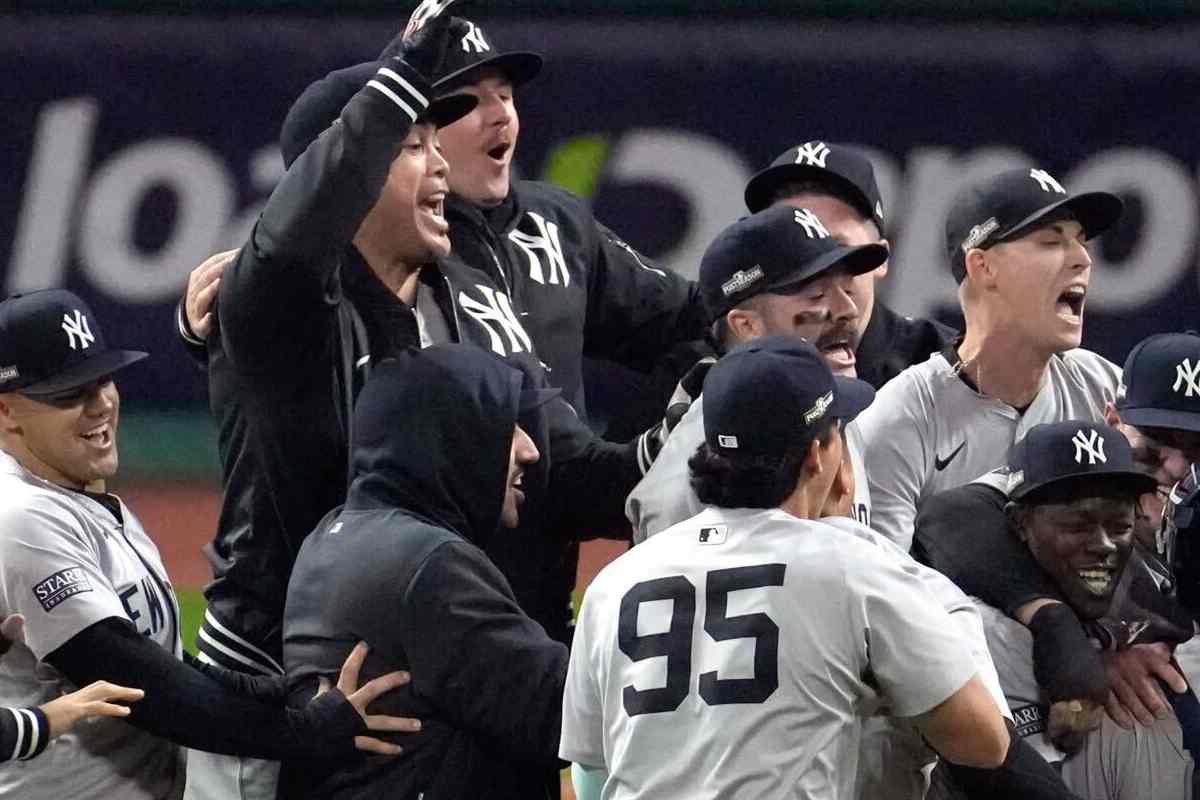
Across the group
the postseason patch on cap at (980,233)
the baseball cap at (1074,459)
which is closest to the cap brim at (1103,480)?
the baseball cap at (1074,459)

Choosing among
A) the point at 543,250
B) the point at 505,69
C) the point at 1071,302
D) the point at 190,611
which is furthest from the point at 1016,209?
the point at 190,611

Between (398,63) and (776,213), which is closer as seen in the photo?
(398,63)

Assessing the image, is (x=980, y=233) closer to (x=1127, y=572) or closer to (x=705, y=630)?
(x=1127, y=572)

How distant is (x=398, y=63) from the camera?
3.78 m

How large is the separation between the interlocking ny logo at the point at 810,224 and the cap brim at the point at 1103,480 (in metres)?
0.57

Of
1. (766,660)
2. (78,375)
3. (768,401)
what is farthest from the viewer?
(78,375)

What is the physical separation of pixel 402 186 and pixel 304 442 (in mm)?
435

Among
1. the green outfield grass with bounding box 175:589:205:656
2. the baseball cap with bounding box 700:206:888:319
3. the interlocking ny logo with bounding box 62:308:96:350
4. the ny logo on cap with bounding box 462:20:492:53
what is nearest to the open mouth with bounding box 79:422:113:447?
the interlocking ny logo with bounding box 62:308:96:350

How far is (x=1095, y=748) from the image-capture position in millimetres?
3611

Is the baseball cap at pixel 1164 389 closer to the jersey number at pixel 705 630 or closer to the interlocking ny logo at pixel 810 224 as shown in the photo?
the interlocking ny logo at pixel 810 224

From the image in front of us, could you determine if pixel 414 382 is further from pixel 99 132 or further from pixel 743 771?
pixel 99 132

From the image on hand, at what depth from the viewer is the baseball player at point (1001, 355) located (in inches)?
162

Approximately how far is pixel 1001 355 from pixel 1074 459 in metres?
0.60

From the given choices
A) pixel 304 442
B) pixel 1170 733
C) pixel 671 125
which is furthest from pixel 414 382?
pixel 671 125
